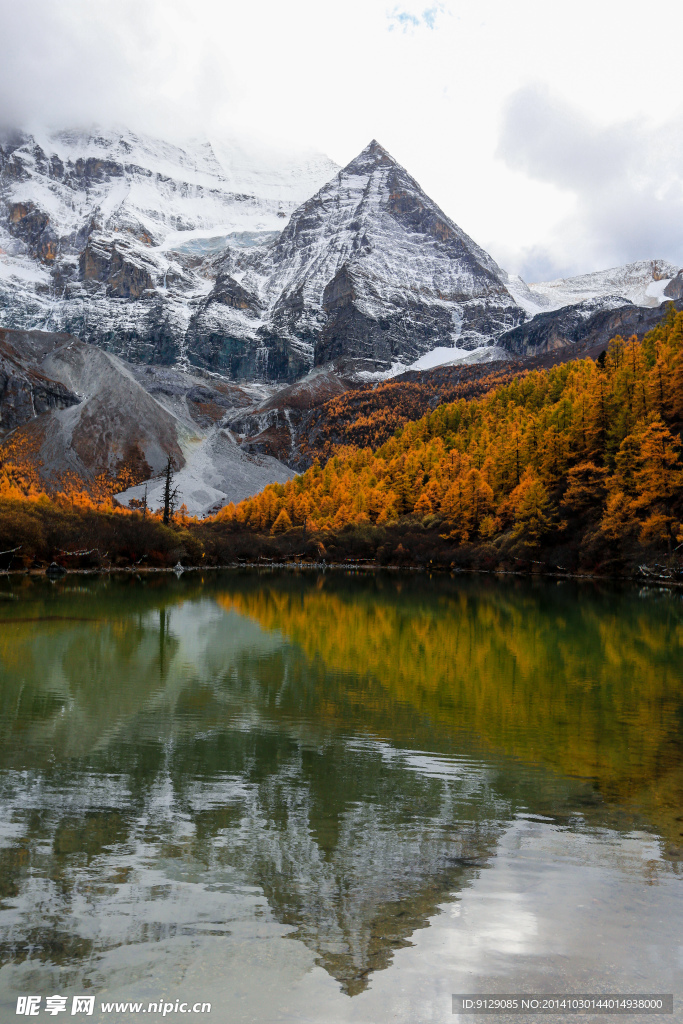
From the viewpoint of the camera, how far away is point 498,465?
8169cm

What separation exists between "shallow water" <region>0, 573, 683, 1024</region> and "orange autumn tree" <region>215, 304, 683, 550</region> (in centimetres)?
3953

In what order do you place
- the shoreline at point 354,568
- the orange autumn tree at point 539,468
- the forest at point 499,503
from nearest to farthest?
the shoreline at point 354,568, the forest at point 499,503, the orange autumn tree at point 539,468

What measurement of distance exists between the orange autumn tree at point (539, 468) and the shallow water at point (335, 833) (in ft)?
130

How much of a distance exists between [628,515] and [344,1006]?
54.2m

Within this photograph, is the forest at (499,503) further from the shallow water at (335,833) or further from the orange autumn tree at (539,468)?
the shallow water at (335,833)

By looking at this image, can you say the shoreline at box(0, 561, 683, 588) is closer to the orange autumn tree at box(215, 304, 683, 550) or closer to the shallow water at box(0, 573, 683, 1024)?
the orange autumn tree at box(215, 304, 683, 550)

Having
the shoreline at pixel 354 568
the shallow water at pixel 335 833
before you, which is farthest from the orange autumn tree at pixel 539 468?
the shallow water at pixel 335 833

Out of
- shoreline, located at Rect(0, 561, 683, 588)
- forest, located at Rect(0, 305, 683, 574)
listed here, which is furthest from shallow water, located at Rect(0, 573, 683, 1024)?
forest, located at Rect(0, 305, 683, 574)

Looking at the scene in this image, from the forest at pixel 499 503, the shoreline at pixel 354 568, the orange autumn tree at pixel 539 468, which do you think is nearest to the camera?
the shoreline at pixel 354 568

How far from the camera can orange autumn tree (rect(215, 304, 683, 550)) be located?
5453cm

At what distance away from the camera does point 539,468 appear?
243 ft

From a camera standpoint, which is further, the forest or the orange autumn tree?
the orange autumn tree

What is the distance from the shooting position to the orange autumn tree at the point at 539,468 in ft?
179

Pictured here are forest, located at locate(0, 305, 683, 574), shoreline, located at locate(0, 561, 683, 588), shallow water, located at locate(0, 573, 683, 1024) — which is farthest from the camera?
forest, located at locate(0, 305, 683, 574)
